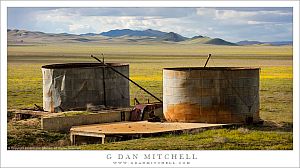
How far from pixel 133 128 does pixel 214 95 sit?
272 cm

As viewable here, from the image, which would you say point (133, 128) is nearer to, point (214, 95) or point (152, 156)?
point (214, 95)

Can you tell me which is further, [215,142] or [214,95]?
[214,95]

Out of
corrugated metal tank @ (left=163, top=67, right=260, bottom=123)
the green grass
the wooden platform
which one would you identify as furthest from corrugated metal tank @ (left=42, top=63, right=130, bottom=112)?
the green grass

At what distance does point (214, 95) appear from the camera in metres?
20.1

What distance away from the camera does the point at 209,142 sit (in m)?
17.3

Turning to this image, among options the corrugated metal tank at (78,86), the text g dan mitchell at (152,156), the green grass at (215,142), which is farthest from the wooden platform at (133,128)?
the corrugated metal tank at (78,86)

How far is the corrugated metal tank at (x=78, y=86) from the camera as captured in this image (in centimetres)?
2317

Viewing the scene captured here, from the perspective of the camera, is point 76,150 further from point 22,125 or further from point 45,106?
point 45,106

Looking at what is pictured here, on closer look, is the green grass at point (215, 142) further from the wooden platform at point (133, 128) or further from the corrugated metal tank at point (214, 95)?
the corrugated metal tank at point (214, 95)

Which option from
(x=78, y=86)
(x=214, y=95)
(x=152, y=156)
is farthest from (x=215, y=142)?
(x=78, y=86)

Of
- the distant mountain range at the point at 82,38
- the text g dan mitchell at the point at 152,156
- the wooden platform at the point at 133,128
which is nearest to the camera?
the text g dan mitchell at the point at 152,156

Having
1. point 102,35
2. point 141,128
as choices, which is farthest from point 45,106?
point 102,35

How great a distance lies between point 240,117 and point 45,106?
748 cm

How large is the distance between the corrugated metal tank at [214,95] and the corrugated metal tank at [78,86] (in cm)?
391
